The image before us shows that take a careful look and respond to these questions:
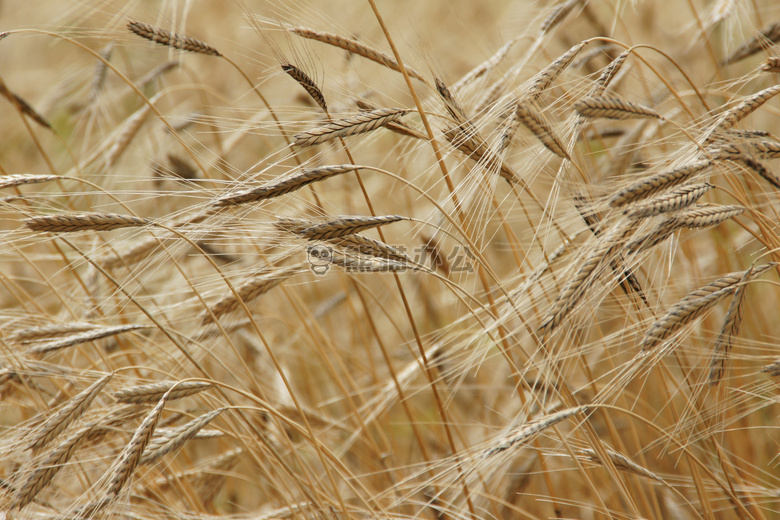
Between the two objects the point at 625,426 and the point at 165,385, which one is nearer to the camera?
the point at 165,385

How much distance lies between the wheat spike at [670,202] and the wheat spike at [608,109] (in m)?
0.18

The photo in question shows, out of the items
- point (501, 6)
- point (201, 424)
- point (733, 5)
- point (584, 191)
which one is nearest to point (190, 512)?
point (201, 424)

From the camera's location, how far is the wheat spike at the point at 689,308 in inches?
40.8

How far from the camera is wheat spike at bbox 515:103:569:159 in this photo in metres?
1.06

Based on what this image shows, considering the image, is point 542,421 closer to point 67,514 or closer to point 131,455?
point 131,455

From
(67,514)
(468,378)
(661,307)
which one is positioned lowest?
(468,378)

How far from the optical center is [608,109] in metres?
1.05

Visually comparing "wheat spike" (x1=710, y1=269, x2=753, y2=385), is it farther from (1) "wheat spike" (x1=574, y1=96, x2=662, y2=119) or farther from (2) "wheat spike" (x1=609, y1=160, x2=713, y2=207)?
(1) "wheat spike" (x1=574, y1=96, x2=662, y2=119)

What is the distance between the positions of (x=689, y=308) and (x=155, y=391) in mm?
1094

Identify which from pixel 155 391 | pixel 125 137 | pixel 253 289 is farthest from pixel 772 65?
pixel 125 137

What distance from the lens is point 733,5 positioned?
170 cm

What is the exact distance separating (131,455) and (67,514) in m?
0.32

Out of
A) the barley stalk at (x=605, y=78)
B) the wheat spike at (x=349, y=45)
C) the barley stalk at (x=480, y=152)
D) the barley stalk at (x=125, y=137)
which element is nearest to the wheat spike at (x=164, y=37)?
the wheat spike at (x=349, y=45)

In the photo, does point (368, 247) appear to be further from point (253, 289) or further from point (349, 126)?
point (253, 289)
